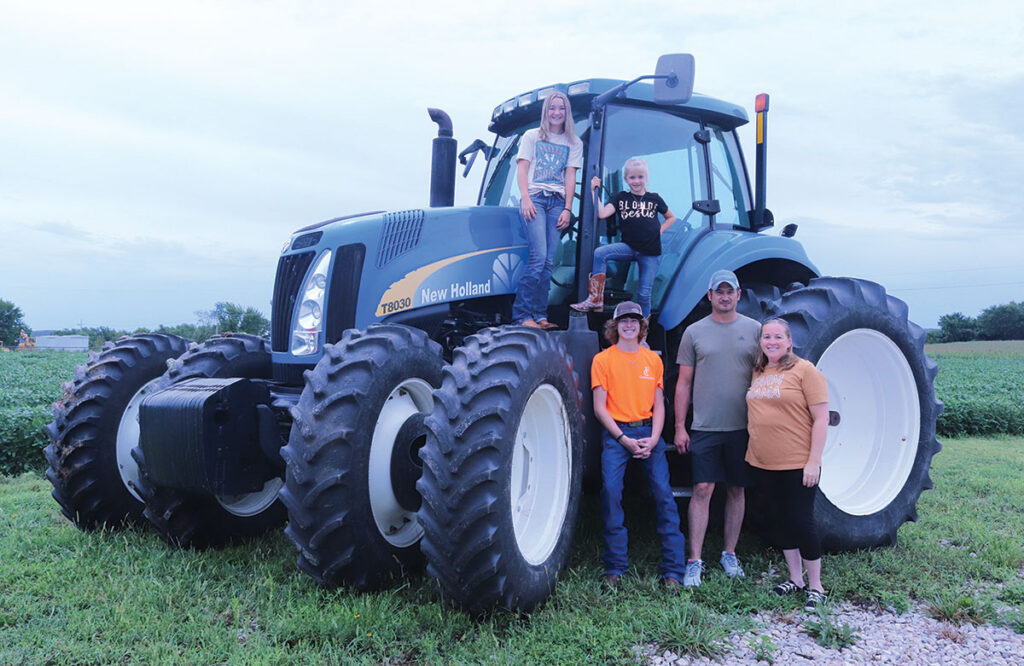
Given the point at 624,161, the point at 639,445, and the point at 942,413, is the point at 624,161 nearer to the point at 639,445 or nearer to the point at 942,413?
the point at 639,445

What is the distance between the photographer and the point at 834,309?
4.51 m

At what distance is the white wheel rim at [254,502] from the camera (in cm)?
454

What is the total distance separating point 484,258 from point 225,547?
2380 mm

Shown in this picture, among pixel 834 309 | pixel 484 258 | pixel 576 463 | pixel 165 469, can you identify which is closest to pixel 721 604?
pixel 576 463

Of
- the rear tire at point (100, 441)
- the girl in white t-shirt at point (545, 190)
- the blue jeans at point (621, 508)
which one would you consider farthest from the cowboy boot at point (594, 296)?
the rear tire at point (100, 441)

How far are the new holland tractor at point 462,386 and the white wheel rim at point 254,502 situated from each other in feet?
0.06

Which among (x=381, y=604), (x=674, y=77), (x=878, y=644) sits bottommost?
(x=878, y=644)

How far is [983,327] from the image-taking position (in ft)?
185

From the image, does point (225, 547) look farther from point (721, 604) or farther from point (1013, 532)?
point (1013, 532)

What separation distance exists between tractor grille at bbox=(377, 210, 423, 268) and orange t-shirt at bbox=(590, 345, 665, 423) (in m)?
1.30

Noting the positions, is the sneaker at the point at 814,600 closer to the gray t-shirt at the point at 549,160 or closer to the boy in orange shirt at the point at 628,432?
the boy in orange shirt at the point at 628,432

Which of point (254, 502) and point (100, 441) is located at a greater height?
point (100, 441)

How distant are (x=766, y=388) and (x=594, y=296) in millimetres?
1105

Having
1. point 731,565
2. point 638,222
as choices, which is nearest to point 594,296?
point 638,222
